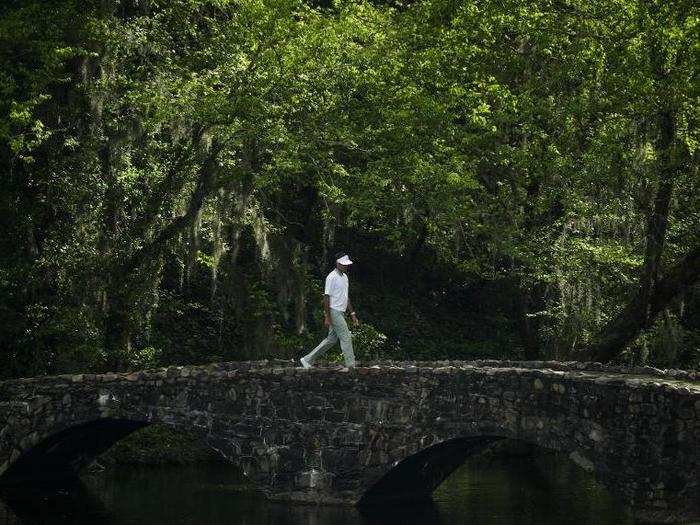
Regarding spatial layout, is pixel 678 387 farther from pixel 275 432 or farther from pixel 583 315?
A: pixel 583 315

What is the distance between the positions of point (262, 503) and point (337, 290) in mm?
3676

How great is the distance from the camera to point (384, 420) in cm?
1953

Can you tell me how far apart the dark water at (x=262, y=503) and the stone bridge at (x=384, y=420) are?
0.63 metres

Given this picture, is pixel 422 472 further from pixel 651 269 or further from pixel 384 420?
pixel 651 269

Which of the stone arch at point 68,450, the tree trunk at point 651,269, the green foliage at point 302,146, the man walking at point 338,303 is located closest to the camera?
the man walking at point 338,303

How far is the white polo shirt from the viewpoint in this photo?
19969mm

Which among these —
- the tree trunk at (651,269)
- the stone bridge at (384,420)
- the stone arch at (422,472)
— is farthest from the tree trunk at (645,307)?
the stone arch at (422,472)

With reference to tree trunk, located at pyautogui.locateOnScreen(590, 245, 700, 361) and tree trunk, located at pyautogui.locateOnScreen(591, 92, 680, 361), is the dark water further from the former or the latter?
tree trunk, located at pyautogui.locateOnScreen(591, 92, 680, 361)

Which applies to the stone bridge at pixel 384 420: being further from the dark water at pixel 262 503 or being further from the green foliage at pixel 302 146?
the green foliage at pixel 302 146

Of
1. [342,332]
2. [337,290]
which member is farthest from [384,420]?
[337,290]

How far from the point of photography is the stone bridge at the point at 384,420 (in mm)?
16422

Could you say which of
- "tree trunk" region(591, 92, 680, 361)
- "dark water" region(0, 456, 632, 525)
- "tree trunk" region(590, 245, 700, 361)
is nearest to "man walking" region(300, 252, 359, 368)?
"dark water" region(0, 456, 632, 525)

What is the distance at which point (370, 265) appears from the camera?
37156mm

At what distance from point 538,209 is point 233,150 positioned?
6359 mm
